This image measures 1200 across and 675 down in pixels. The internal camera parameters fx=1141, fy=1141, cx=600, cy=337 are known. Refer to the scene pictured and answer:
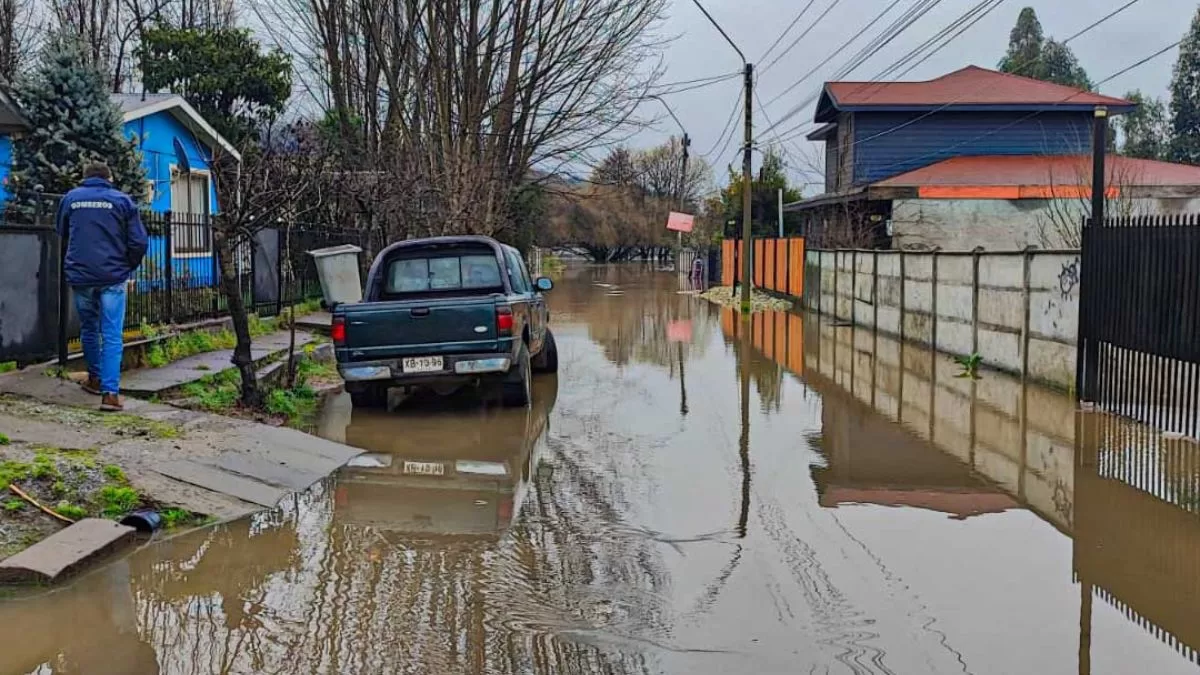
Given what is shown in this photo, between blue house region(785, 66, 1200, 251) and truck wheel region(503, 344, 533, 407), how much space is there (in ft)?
65.9

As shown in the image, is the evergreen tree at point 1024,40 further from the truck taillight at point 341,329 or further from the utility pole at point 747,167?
the truck taillight at point 341,329

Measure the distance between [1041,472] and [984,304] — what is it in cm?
659

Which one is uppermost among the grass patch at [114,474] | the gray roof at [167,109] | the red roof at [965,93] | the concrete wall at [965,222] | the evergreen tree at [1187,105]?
the evergreen tree at [1187,105]

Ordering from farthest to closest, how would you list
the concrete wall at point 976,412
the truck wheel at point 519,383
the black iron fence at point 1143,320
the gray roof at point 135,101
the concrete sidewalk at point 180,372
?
the gray roof at point 135,101
the truck wheel at point 519,383
the concrete sidewalk at point 180,372
the black iron fence at point 1143,320
the concrete wall at point 976,412

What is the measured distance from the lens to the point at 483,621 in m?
5.12

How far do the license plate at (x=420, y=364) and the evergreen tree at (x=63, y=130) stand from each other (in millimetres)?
10121

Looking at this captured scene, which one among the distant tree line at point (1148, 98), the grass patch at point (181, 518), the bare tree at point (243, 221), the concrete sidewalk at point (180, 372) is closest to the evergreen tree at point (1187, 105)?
the distant tree line at point (1148, 98)

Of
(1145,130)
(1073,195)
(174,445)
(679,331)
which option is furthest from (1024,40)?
(174,445)

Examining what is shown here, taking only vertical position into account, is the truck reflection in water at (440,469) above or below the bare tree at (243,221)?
below

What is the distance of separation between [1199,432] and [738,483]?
3961 millimetres

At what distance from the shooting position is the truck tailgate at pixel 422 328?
1092 cm

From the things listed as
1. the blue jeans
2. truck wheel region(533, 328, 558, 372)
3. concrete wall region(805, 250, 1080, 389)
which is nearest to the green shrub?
the blue jeans

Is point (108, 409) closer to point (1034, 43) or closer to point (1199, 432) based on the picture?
point (1199, 432)

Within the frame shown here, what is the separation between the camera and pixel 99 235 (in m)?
9.12
